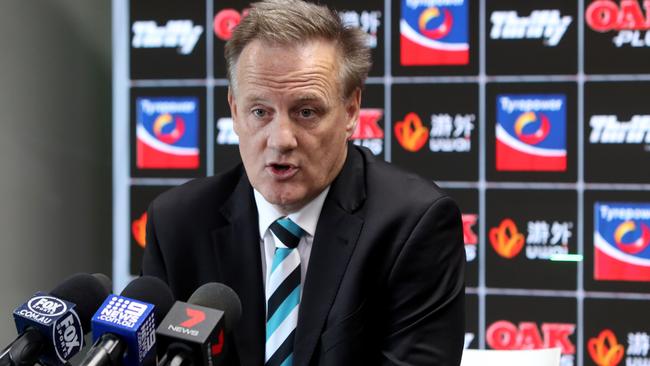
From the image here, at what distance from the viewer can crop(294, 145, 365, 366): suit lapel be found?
1545mm

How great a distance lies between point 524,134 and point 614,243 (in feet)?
1.81

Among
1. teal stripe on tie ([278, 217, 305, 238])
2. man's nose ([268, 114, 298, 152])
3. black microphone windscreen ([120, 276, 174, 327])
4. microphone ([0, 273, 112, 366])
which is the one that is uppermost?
man's nose ([268, 114, 298, 152])

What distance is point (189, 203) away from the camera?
174cm

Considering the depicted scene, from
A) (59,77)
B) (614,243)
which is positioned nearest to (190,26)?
(59,77)

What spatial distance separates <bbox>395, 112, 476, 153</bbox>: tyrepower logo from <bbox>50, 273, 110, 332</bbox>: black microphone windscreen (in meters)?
2.20

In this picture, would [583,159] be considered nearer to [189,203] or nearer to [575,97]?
[575,97]

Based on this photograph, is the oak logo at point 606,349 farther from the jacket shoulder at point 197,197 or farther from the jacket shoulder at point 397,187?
the jacket shoulder at point 197,197

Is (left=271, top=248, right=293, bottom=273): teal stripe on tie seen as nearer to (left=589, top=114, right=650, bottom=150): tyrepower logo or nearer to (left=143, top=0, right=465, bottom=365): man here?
(left=143, top=0, right=465, bottom=365): man

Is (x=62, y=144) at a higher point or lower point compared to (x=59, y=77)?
lower

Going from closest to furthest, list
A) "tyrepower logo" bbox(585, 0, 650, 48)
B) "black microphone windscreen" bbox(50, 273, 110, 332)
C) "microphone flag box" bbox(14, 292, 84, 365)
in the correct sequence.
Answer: "microphone flag box" bbox(14, 292, 84, 365), "black microphone windscreen" bbox(50, 273, 110, 332), "tyrepower logo" bbox(585, 0, 650, 48)

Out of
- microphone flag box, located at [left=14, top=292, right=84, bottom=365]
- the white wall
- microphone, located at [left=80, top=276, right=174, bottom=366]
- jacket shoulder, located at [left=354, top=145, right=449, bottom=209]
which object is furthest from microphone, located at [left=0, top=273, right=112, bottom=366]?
the white wall

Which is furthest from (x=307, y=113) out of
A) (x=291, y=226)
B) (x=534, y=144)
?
(x=534, y=144)

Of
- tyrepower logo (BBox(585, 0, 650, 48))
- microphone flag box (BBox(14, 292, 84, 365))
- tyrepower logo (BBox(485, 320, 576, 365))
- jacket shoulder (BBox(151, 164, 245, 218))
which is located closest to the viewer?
microphone flag box (BBox(14, 292, 84, 365))

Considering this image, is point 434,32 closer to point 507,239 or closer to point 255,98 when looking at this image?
point 507,239
